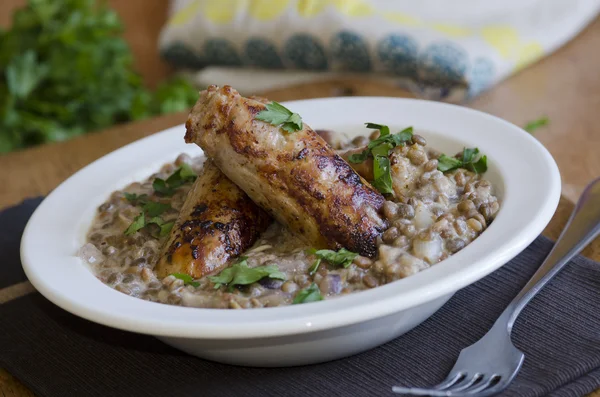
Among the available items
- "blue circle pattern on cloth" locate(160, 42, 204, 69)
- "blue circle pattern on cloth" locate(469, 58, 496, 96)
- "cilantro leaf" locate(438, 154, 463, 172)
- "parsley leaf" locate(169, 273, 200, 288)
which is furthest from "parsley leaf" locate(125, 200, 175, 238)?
"blue circle pattern on cloth" locate(160, 42, 204, 69)

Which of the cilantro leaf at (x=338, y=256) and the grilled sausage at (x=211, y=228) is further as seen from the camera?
the grilled sausage at (x=211, y=228)

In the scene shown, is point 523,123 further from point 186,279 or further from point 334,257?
point 186,279

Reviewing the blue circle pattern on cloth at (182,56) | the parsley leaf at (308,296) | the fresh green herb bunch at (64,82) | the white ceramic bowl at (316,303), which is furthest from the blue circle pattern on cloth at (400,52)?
the parsley leaf at (308,296)

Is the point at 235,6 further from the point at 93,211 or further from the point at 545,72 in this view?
the point at 93,211

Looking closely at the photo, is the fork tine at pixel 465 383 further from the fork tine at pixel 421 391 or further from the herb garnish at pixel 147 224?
the herb garnish at pixel 147 224

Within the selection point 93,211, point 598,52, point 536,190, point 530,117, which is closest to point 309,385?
point 536,190

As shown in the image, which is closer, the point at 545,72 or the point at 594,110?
the point at 594,110

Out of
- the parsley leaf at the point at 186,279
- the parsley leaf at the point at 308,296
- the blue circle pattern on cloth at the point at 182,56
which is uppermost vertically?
the parsley leaf at the point at 308,296
